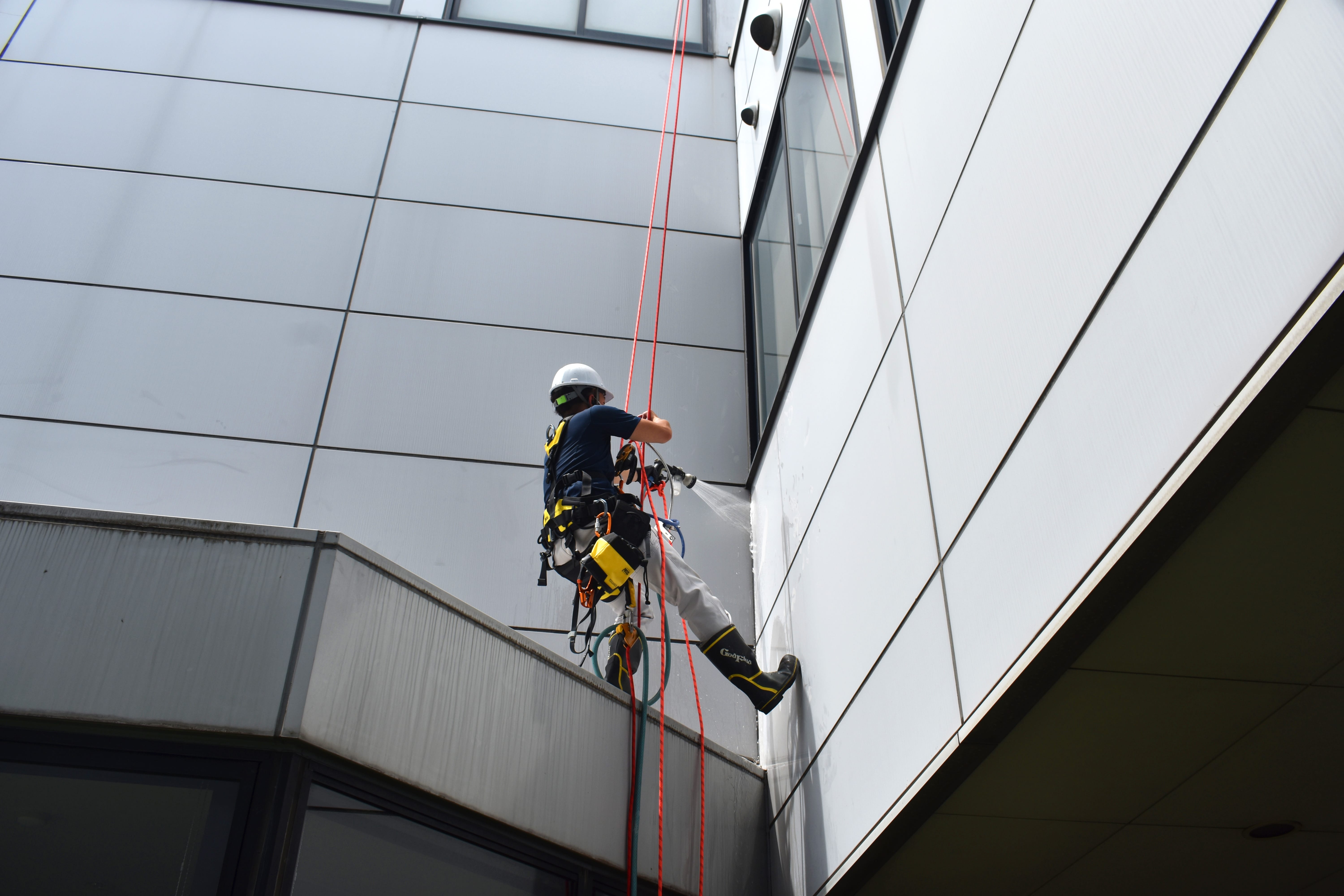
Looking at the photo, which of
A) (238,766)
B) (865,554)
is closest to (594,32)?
(865,554)

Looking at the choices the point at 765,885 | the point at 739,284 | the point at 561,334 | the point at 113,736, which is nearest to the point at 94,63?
the point at 561,334

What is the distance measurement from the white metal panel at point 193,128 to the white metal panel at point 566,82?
1.88 ft

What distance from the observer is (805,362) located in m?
4.71

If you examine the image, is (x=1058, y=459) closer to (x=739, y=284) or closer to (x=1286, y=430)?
(x=1286, y=430)

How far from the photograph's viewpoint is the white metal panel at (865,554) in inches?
127

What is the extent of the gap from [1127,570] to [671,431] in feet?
9.16

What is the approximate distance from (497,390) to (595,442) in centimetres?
152

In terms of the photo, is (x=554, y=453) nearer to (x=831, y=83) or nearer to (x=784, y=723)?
(x=784, y=723)

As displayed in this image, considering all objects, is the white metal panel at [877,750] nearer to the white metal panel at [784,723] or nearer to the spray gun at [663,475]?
the white metal panel at [784,723]

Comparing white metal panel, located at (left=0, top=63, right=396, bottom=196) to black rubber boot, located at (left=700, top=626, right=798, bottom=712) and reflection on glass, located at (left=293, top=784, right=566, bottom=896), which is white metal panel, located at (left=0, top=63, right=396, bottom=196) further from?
reflection on glass, located at (left=293, top=784, right=566, bottom=896)

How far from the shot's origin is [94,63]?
6.99 m

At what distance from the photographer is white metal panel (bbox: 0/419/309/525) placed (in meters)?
5.18

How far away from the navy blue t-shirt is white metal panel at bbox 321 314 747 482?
45.1 inches

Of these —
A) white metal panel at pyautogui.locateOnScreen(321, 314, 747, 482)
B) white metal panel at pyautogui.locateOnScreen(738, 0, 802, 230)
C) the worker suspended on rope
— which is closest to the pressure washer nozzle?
the worker suspended on rope
